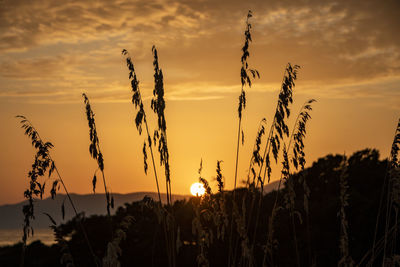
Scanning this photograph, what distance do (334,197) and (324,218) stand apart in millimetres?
1188

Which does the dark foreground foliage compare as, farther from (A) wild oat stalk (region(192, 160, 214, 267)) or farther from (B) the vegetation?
(A) wild oat stalk (region(192, 160, 214, 267))

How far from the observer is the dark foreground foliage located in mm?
15422

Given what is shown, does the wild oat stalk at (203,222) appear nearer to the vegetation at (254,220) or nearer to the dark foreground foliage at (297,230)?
the vegetation at (254,220)

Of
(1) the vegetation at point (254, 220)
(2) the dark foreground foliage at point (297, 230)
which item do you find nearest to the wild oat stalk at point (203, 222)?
(1) the vegetation at point (254, 220)

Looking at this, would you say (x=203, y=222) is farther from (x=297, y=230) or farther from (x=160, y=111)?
(x=297, y=230)

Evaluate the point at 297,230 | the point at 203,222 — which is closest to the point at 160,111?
the point at 203,222

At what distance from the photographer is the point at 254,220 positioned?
17.8 m

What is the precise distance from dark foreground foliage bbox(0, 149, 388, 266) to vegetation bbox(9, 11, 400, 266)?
36 millimetres

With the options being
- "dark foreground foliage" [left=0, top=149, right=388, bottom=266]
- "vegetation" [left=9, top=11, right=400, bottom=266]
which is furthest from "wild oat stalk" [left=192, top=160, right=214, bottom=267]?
"dark foreground foliage" [left=0, top=149, right=388, bottom=266]

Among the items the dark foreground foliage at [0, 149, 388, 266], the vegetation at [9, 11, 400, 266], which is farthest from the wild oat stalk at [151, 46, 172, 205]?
the dark foreground foliage at [0, 149, 388, 266]

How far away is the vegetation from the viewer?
421 centimetres

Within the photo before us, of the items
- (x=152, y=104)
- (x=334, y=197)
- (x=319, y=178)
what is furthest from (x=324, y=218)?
(x=152, y=104)

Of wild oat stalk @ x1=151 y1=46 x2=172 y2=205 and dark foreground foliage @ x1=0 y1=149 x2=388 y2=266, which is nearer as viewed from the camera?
wild oat stalk @ x1=151 y1=46 x2=172 y2=205

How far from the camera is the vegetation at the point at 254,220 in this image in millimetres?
4211
